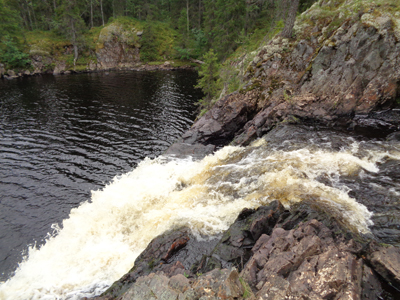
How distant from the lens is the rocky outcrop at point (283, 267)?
5.15 metres

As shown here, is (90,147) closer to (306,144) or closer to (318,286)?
(306,144)

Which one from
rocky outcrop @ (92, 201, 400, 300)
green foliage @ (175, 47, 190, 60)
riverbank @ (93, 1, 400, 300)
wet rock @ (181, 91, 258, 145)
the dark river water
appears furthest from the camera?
green foliage @ (175, 47, 190, 60)

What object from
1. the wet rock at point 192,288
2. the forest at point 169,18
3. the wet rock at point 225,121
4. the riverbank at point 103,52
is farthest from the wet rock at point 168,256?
the riverbank at point 103,52

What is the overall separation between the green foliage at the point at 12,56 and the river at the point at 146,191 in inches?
1567

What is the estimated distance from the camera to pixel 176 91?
38.2 metres

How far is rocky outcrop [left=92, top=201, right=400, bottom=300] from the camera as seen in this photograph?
5.15 m

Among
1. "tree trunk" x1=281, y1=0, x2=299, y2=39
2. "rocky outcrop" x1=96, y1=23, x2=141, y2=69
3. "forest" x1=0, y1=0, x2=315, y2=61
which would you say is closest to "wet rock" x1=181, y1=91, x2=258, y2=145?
"tree trunk" x1=281, y1=0, x2=299, y2=39

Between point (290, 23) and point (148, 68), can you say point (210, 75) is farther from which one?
point (148, 68)

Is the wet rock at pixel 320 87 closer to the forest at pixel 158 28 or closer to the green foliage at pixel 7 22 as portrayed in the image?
the forest at pixel 158 28

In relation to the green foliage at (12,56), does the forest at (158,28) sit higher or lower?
higher

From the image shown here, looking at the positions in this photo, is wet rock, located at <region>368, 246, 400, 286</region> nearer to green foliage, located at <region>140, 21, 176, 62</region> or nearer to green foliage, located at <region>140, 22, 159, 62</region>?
green foliage, located at <region>140, 21, 176, 62</region>

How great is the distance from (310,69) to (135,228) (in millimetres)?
16821

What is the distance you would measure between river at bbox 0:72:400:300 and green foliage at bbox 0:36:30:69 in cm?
3981

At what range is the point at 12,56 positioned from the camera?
47812mm
